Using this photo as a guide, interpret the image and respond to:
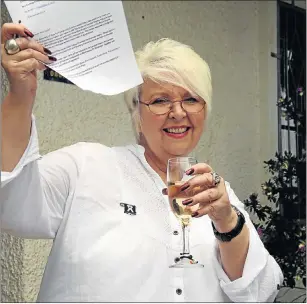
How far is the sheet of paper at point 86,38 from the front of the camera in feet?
1.64

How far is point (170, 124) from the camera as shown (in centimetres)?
70

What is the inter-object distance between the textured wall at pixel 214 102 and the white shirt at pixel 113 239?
0.29ft

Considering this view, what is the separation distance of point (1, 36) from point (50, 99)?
321 millimetres

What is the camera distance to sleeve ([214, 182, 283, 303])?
0.74 meters

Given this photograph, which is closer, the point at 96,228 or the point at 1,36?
the point at 1,36

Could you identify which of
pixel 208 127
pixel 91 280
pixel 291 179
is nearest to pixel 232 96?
pixel 208 127

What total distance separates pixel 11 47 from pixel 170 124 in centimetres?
26

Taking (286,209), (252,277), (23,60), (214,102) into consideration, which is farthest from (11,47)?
(286,209)

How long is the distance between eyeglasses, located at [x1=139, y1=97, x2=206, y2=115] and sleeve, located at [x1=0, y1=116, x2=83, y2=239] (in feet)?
0.49

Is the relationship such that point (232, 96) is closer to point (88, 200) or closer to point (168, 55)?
point (168, 55)

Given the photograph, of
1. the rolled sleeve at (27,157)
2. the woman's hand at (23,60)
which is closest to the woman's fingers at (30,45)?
the woman's hand at (23,60)

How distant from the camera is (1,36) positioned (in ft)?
1.74

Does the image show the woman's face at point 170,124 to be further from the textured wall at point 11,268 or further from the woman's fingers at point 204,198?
the textured wall at point 11,268

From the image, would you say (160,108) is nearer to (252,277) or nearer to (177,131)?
(177,131)
